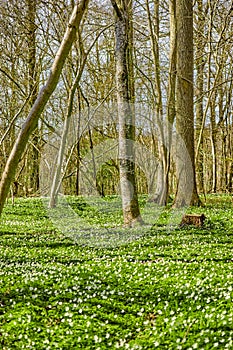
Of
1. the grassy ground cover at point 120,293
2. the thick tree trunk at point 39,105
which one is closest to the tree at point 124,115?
the grassy ground cover at point 120,293

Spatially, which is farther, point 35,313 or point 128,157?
point 128,157

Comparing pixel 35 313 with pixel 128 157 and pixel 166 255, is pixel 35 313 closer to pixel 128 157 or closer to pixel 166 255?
pixel 166 255

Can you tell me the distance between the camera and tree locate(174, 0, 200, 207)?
15797mm

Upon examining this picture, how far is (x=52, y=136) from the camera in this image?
81.3 feet

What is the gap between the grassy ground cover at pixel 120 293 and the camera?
15.6 feet

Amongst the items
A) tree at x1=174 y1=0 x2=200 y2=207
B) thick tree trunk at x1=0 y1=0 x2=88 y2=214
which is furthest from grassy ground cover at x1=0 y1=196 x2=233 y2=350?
tree at x1=174 y1=0 x2=200 y2=207

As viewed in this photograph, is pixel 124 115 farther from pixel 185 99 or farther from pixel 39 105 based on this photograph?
pixel 39 105

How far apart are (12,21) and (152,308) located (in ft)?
56.4

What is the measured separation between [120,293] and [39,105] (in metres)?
3.29

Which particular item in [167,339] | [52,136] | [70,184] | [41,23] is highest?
[41,23]

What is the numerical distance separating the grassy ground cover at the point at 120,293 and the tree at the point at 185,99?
17.4 ft

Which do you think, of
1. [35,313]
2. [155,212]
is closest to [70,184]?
[155,212]

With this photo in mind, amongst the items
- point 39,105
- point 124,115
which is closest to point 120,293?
point 39,105

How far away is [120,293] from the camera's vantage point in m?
6.09
